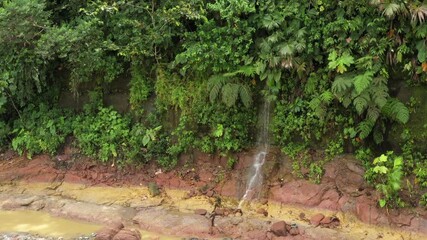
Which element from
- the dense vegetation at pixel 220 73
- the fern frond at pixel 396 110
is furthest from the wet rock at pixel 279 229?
the fern frond at pixel 396 110

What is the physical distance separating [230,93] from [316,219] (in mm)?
2425

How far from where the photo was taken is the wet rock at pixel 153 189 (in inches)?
316

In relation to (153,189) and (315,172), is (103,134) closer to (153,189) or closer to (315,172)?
(153,189)

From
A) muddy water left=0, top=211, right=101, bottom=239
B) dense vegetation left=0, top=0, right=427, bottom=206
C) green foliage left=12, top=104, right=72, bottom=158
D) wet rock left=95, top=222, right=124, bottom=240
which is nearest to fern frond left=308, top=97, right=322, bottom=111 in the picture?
dense vegetation left=0, top=0, right=427, bottom=206

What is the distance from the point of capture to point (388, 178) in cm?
624

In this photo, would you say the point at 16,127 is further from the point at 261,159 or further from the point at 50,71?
the point at 261,159

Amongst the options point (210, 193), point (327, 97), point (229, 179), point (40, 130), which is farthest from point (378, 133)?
point (40, 130)

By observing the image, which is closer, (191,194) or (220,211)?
(220,211)

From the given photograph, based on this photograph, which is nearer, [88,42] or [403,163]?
[403,163]

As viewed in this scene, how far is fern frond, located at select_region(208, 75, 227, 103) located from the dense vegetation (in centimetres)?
2

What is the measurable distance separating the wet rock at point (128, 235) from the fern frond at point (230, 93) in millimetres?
2551

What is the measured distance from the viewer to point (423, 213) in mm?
6156

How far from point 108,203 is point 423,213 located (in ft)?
16.9

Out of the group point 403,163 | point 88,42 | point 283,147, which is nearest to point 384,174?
point 403,163
